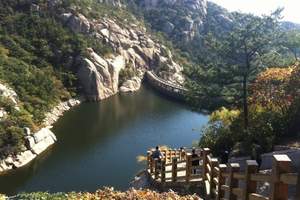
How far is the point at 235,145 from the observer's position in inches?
706

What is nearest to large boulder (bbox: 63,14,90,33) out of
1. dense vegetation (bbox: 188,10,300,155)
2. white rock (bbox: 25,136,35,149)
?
white rock (bbox: 25,136,35,149)

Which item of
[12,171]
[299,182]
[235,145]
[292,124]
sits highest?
[299,182]

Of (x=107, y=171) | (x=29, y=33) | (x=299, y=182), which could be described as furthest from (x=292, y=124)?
(x=29, y=33)

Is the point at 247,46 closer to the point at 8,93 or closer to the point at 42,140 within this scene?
the point at 42,140

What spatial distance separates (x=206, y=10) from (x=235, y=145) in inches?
4095

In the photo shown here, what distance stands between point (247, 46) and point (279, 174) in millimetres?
17994

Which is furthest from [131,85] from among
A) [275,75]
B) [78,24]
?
[275,75]

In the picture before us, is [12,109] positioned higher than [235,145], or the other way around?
[235,145]

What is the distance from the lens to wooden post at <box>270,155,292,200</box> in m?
4.64

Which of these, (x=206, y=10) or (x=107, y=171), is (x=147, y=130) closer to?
(x=107, y=171)

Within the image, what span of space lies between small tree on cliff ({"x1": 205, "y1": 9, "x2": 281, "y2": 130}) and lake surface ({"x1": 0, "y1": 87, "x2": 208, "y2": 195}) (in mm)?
10453

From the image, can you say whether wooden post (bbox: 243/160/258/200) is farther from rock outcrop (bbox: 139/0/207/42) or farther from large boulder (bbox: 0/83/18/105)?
rock outcrop (bbox: 139/0/207/42)

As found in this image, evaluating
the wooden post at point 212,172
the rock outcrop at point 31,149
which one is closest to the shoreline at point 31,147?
the rock outcrop at point 31,149

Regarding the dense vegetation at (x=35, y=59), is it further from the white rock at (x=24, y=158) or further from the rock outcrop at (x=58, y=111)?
the white rock at (x=24, y=158)
